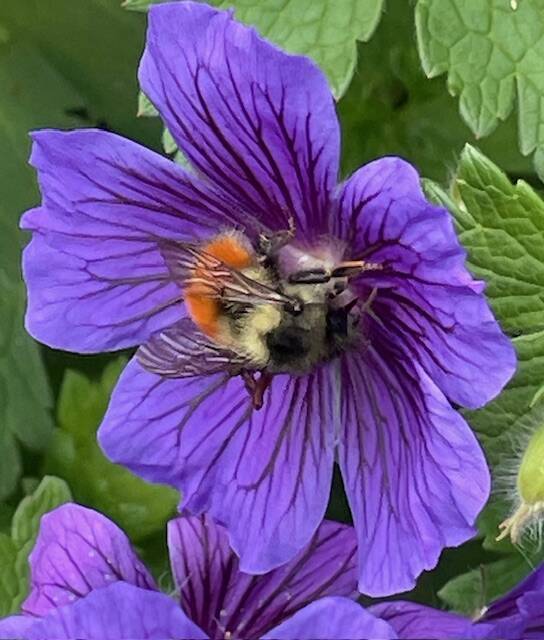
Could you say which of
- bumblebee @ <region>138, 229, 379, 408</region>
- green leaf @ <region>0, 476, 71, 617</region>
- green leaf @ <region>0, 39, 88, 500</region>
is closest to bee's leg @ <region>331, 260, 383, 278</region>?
bumblebee @ <region>138, 229, 379, 408</region>

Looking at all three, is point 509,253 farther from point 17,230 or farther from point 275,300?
point 17,230

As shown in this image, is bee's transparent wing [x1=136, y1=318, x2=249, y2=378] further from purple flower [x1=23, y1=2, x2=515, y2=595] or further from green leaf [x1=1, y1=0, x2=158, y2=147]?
green leaf [x1=1, y1=0, x2=158, y2=147]

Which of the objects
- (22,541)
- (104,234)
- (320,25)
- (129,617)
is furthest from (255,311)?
(22,541)

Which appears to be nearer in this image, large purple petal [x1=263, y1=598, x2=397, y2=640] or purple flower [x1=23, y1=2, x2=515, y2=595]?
large purple petal [x1=263, y1=598, x2=397, y2=640]

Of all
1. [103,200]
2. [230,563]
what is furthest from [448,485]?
[103,200]

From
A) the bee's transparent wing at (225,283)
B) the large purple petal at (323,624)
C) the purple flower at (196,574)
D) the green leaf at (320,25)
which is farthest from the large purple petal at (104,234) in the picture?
the large purple petal at (323,624)

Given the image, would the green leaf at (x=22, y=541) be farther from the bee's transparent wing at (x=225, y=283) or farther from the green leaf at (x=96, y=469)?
the bee's transparent wing at (x=225, y=283)
